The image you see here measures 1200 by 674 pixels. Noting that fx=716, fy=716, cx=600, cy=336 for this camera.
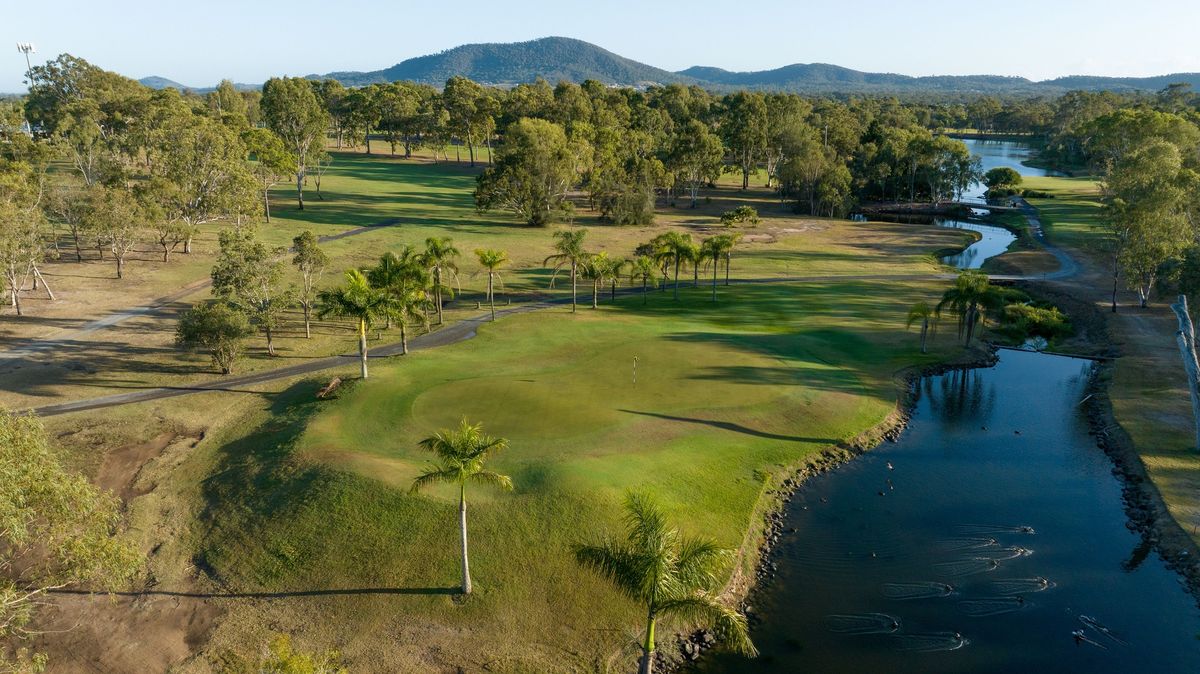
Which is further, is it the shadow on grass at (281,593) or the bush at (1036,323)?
the bush at (1036,323)

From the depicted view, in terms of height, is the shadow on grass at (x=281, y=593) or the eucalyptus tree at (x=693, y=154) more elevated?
the eucalyptus tree at (x=693, y=154)

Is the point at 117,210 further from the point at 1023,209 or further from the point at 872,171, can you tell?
the point at 1023,209

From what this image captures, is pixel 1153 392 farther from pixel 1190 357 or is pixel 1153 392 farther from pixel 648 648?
pixel 648 648

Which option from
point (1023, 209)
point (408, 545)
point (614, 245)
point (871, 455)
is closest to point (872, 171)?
point (1023, 209)

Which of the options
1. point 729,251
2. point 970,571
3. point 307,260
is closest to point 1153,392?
point 970,571

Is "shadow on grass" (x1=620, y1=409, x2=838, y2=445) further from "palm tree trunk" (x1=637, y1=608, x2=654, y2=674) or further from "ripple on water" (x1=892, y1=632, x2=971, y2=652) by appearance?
"palm tree trunk" (x1=637, y1=608, x2=654, y2=674)

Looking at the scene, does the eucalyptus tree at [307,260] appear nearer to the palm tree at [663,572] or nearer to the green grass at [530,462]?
the green grass at [530,462]

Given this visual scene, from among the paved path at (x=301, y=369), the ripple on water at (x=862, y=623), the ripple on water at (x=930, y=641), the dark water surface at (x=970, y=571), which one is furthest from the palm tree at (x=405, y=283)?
the ripple on water at (x=930, y=641)

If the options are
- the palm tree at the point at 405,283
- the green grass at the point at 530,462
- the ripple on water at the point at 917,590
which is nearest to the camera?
the green grass at the point at 530,462

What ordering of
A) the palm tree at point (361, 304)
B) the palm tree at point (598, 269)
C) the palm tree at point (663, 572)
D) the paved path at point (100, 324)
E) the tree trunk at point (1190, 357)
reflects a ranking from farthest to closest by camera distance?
the palm tree at point (598, 269) < the paved path at point (100, 324) < the palm tree at point (361, 304) < the tree trunk at point (1190, 357) < the palm tree at point (663, 572)
